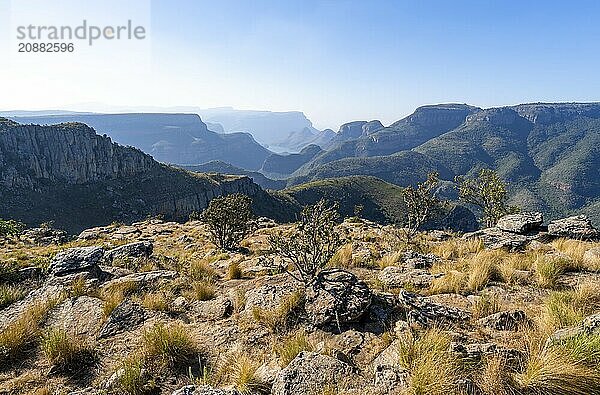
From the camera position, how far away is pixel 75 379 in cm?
529

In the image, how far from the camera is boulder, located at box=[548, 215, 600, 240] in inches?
504

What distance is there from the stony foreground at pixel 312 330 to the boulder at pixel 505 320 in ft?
0.08

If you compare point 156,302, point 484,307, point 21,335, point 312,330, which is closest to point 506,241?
point 484,307

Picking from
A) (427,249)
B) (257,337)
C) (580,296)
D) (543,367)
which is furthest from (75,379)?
(427,249)

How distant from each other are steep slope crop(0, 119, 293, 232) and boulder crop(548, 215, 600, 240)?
226 ft

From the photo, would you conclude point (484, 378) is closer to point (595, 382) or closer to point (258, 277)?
point (595, 382)

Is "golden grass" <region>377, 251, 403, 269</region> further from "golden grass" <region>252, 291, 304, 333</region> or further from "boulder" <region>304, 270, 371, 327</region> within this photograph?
"golden grass" <region>252, 291, 304, 333</region>

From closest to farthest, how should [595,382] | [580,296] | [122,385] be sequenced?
[595,382]
[122,385]
[580,296]

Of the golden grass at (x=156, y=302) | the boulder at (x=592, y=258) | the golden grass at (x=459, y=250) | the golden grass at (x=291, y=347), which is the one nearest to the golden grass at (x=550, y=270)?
the boulder at (x=592, y=258)

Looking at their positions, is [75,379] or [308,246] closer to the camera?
[75,379]

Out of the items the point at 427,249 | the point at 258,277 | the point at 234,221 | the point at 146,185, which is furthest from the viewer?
the point at 146,185

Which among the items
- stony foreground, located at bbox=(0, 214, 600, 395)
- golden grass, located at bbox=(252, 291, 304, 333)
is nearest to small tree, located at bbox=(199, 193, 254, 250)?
stony foreground, located at bbox=(0, 214, 600, 395)

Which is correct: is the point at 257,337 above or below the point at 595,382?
below

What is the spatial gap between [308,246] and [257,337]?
112 inches
